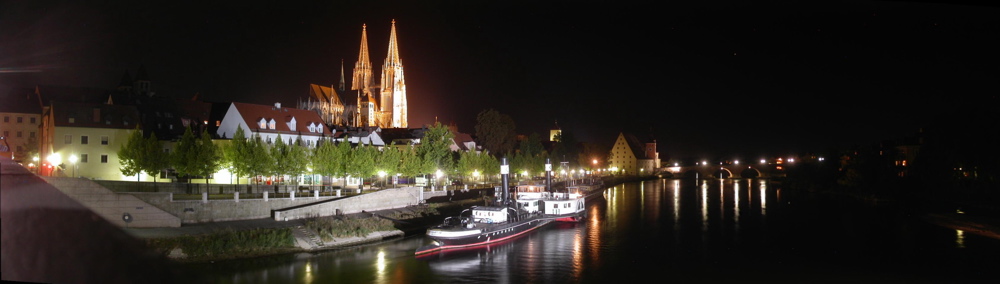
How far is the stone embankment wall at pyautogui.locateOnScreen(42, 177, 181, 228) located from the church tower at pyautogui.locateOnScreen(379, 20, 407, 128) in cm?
5620

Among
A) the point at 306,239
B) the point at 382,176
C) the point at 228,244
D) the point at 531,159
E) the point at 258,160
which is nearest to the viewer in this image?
the point at 228,244

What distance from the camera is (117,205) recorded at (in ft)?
59.7

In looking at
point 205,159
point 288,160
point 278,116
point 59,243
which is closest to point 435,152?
point 278,116

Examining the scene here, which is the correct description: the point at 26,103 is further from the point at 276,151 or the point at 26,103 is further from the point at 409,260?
A: the point at 409,260

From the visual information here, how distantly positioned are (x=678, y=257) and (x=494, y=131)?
3521 centimetres

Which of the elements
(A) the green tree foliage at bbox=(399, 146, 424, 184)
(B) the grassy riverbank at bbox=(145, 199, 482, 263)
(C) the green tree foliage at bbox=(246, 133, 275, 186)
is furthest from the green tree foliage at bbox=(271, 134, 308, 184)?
(A) the green tree foliage at bbox=(399, 146, 424, 184)

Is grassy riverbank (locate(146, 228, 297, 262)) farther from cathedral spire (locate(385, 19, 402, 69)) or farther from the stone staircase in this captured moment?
cathedral spire (locate(385, 19, 402, 69))

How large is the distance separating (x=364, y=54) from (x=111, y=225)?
274 feet

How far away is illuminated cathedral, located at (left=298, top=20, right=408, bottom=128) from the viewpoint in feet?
221

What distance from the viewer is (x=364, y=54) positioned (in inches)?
3268

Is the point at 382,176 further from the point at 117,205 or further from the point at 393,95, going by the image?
the point at 393,95

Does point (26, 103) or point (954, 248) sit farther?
point (26, 103)

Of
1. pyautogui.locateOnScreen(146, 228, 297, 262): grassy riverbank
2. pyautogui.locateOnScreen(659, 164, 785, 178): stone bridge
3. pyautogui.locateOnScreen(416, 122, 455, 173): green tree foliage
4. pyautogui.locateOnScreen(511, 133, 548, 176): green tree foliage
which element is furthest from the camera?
pyautogui.locateOnScreen(659, 164, 785, 178): stone bridge

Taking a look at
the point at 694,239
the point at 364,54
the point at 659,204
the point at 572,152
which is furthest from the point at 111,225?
the point at 364,54
